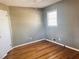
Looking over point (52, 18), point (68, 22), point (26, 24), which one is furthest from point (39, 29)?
point (68, 22)

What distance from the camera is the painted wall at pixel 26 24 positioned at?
362cm

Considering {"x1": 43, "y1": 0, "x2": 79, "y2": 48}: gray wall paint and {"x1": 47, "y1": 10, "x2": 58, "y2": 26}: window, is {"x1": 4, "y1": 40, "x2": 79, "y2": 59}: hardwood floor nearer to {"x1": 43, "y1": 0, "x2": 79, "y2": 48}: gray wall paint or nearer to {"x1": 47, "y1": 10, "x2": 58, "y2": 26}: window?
{"x1": 43, "y1": 0, "x2": 79, "y2": 48}: gray wall paint

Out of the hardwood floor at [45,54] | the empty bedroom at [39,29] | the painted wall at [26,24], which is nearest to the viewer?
the hardwood floor at [45,54]

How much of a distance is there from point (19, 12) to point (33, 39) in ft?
6.05

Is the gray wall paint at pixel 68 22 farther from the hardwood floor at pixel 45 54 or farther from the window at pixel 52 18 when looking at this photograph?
the hardwood floor at pixel 45 54

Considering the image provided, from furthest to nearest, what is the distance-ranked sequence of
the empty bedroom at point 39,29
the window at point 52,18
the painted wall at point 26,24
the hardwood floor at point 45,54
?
the window at point 52,18, the painted wall at point 26,24, the empty bedroom at point 39,29, the hardwood floor at point 45,54

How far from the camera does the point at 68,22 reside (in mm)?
3156

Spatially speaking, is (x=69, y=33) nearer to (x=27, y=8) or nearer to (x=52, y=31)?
(x=52, y=31)

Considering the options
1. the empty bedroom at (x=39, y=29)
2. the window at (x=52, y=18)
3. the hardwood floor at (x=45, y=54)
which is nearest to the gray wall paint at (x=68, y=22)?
the empty bedroom at (x=39, y=29)

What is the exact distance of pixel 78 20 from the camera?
9.07ft

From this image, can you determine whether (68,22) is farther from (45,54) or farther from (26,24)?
(26,24)

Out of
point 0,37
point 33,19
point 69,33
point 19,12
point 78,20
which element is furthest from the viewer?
point 33,19

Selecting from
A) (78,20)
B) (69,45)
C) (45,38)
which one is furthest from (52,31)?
(78,20)

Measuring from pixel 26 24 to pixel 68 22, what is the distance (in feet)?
7.51
